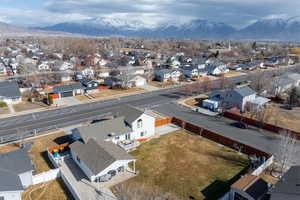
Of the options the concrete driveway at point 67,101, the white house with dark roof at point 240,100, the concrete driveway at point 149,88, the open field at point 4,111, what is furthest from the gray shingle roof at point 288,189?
the open field at point 4,111

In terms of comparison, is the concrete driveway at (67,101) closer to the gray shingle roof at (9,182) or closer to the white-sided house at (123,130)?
the white-sided house at (123,130)

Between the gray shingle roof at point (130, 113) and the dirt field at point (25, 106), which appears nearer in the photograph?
the gray shingle roof at point (130, 113)

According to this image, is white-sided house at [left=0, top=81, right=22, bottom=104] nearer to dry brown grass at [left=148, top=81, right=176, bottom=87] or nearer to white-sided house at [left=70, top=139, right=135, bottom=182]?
white-sided house at [left=70, top=139, right=135, bottom=182]

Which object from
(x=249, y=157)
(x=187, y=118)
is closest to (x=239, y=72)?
(x=187, y=118)

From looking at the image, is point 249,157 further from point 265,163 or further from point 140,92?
point 140,92

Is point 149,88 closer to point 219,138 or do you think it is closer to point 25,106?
point 25,106

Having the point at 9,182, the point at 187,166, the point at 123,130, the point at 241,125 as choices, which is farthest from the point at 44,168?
the point at 241,125
